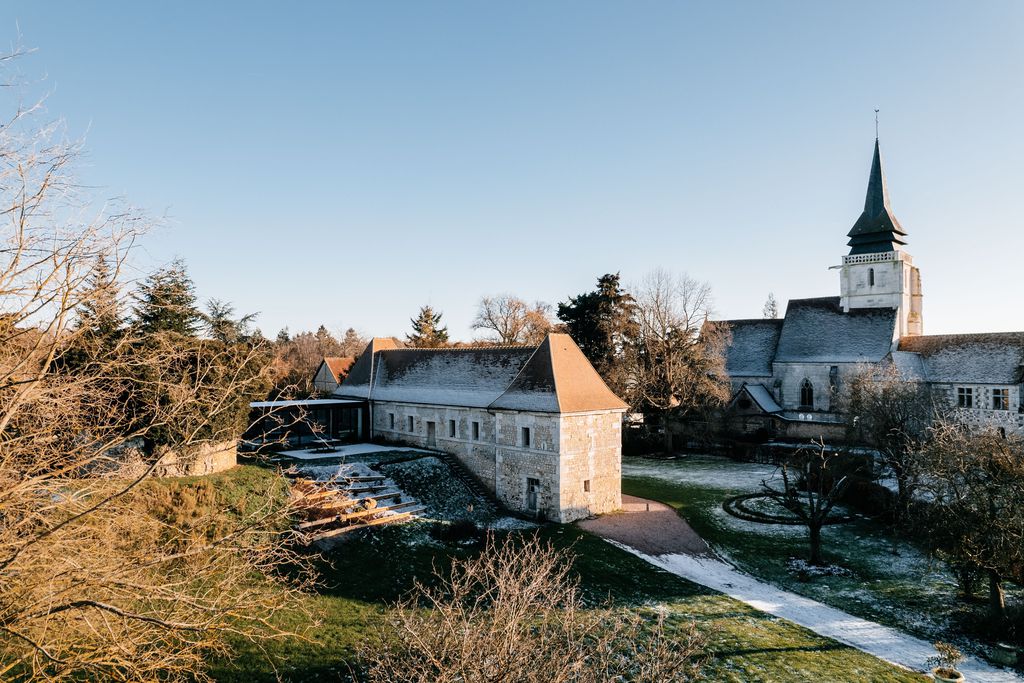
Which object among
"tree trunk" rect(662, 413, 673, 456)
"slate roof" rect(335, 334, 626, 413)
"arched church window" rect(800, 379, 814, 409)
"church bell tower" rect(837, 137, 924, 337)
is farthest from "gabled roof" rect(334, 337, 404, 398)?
"church bell tower" rect(837, 137, 924, 337)

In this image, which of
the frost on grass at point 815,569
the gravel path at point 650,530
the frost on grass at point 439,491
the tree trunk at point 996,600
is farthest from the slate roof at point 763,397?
the tree trunk at point 996,600

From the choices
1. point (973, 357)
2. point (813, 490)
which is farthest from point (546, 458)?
point (973, 357)

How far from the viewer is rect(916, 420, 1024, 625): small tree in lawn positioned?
15.9m

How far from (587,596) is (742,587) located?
558cm

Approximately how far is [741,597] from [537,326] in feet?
151

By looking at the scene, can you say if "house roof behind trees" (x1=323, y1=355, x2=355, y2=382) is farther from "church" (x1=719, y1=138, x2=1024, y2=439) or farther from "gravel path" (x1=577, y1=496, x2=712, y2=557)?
"church" (x1=719, y1=138, x2=1024, y2=439)

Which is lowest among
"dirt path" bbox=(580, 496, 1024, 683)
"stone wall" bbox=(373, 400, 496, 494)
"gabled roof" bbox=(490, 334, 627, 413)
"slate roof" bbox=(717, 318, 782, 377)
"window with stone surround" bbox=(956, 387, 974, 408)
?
"dirt path" bbox=(580, 496, 1024, 683)

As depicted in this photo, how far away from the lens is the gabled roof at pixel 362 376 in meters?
34.7

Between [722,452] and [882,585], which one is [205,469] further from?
[722,452]

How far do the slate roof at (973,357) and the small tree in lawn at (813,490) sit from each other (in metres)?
12.0

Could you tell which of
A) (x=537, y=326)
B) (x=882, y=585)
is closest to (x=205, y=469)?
(x=882, y=585)

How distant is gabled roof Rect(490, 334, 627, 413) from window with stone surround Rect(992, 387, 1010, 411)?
90.4 feet

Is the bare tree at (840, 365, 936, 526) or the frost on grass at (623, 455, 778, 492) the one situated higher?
the bare tree at (840, 365, 936, 526)

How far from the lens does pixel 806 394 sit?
150 feet
